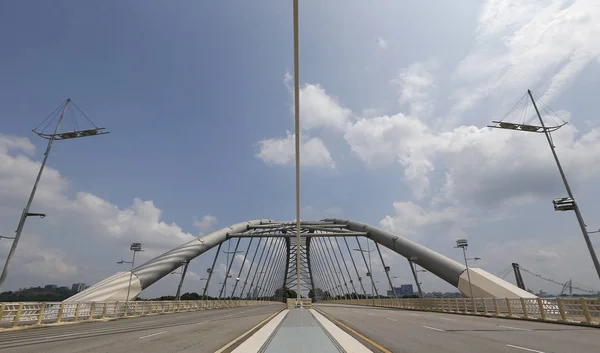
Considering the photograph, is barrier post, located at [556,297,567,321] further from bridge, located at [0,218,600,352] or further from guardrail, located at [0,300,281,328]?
guardrail, located at [0,300,281,328]

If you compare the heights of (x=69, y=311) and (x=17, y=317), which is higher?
(x=69, y=311)

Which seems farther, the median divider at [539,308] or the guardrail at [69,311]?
the guardrail at [69,311]

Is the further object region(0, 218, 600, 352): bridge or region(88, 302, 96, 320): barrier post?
region(88, 302, 96, 320): barrier post

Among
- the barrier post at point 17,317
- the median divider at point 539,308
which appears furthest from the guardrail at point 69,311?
the median divider at point 539,308

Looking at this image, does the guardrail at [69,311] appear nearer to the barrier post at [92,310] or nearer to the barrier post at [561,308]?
the barrier post at [92,310]

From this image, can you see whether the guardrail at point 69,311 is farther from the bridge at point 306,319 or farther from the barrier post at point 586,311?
the barrier post at point 586,311

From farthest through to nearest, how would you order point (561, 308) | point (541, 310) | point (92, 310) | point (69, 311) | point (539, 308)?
point (92, 310), point (69, 311), point (539, 308), point (541, 310), point (561, 308)

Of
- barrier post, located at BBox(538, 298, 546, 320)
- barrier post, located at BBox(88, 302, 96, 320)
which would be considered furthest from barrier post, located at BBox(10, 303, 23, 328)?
barrier post, located at BBox(538, 298, 546, 320)

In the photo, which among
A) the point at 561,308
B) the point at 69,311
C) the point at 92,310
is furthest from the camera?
the point at 92,310

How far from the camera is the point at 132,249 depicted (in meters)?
41.1

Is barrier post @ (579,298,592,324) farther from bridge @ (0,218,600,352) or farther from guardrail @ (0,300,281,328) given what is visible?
guardrail @ (0,300,281,328)

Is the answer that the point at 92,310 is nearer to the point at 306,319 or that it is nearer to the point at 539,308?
the point at 306,319

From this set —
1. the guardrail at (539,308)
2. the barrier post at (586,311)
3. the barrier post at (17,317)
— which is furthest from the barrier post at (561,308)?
the barrier post at (17,317)

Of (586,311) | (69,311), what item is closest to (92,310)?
(69,311)
